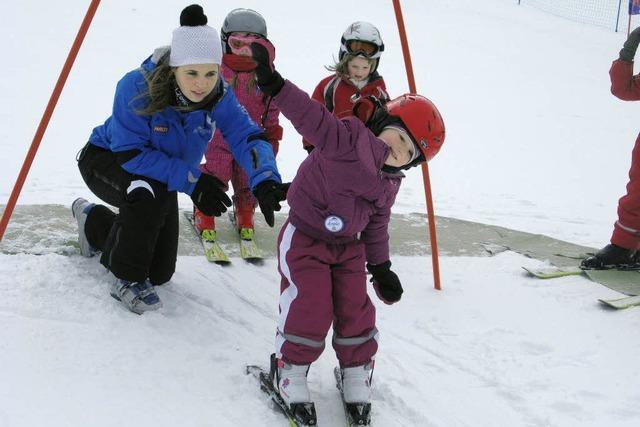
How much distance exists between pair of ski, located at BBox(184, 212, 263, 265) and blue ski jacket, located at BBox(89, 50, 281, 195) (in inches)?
34.8

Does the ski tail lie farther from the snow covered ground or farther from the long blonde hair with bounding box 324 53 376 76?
the long blonde hair with bounding box 324 53 376 76

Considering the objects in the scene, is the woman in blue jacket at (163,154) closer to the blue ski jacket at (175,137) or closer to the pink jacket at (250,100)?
the blue ski jacket at (175,137)

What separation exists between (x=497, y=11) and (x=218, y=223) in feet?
62.3

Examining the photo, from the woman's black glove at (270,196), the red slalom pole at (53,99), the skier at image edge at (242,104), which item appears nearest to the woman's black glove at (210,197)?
the woman's black glove at (270,196)

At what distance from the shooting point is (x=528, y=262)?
464 cm

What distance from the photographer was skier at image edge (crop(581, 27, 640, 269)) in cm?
439

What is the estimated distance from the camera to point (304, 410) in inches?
101

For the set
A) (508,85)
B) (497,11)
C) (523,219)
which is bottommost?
(523,219)

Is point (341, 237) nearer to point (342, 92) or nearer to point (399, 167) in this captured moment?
point (399, 167)

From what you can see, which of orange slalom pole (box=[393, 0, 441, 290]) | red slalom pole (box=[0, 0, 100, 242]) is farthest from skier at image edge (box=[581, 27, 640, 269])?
red slalom pole (box=[0, 0, 100, 242])

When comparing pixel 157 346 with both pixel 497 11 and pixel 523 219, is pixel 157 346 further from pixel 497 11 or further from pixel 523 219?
pixel 497 11

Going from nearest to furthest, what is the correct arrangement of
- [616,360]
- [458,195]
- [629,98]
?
[616,360] < [629,98] < [458,195]

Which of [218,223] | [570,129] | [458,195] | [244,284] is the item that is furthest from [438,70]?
[244,284]

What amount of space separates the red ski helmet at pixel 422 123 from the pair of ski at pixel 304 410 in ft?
3.40
